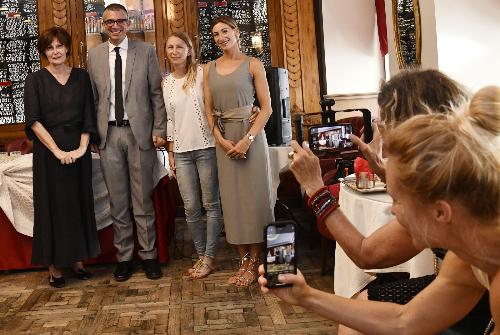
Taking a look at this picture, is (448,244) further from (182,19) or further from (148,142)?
(182,19)

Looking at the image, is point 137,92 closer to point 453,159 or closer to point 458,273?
point 458,273

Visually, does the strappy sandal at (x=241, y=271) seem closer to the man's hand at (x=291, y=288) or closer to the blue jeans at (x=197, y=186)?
the blue jeans at (x=197, y=186)

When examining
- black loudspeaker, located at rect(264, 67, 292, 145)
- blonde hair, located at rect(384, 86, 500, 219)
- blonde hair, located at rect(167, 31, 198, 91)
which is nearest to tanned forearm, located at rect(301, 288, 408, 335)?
blonde hair, located at rect(384, 86, 500, 219)

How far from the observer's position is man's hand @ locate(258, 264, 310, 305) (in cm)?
117

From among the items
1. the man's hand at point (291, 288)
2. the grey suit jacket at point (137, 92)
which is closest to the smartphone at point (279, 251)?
the man's hand at point (291, 288)

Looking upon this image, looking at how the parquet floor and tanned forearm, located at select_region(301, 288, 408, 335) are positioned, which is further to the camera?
the parquet floor

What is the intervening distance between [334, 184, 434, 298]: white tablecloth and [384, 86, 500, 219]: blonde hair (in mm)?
1092

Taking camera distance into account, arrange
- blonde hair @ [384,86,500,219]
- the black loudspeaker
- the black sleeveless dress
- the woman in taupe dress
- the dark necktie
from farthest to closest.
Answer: the black loudspeaker → the dark necktie → the black sleeveless dress → the woman in taupe dress → blonde hair @ [384,86,500,219]

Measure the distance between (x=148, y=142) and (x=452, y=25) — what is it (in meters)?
1.91

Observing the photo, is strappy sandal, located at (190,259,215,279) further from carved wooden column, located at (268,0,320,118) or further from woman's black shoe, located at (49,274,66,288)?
carved wooden column, located at (268,0,320,118)

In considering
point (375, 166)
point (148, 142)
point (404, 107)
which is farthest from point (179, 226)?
point (404, 107)

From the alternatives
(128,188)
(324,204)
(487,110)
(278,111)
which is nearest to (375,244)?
(324,204)

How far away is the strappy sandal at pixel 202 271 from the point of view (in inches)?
145

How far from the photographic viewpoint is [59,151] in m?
3.51
